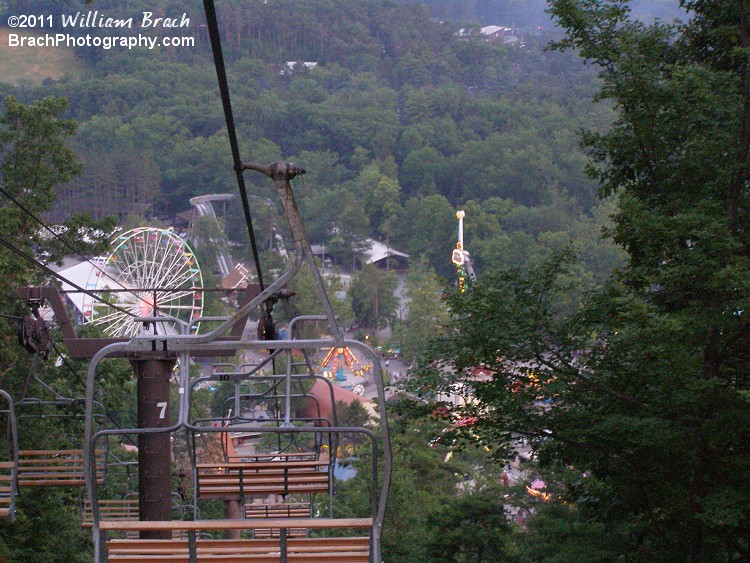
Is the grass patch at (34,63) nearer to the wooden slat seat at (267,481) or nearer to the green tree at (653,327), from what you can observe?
the green tree at (653,327)

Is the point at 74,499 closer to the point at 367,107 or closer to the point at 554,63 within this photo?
the point at 367,107

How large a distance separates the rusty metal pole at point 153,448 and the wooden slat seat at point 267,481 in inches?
39.1

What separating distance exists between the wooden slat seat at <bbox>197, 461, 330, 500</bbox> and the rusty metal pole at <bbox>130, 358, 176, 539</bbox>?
99cm

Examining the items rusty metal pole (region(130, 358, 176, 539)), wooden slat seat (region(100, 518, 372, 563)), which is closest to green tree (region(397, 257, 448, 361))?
rusty metal pole (region(130, 358, 176, 539))

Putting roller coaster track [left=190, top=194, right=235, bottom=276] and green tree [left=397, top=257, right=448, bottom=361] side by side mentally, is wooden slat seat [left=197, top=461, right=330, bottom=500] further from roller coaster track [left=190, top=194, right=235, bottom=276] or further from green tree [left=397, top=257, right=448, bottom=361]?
roller coaster track [left=190, top=194, right=235, bottom=276]

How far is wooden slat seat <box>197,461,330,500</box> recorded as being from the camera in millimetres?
6949

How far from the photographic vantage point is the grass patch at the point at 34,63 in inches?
4965

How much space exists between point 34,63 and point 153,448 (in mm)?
129845

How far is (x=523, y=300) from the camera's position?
33.4 feet

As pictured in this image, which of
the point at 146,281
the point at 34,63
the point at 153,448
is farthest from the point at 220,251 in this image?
the point at 153,448

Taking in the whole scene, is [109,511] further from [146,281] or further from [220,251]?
[220,251]

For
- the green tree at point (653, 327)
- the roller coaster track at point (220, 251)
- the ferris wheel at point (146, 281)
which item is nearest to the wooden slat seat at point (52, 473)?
the ferris wheel at point (146, 281)

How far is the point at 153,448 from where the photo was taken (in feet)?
27.8

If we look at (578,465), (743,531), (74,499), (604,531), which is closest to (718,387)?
(743,531)
